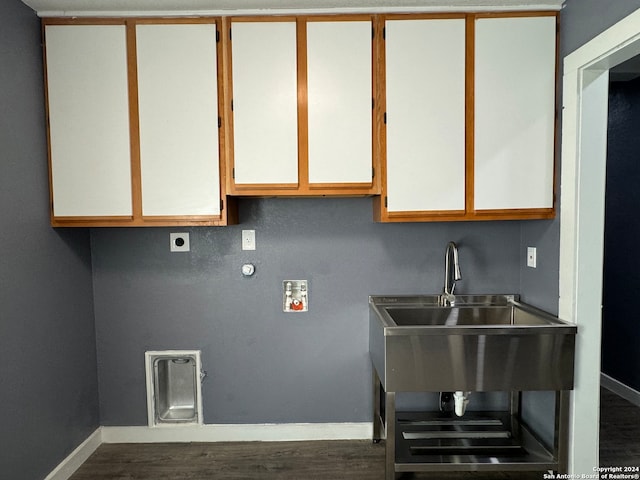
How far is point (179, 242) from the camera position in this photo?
2318mm

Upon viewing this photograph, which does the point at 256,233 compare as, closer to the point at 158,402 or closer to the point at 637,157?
the point at 158,402

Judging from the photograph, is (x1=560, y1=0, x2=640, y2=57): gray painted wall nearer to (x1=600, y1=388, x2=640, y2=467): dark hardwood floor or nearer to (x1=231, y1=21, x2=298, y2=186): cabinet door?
(x1=231, y1=21, x2=298, y2=186): cabinet door

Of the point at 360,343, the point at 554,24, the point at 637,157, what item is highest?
the point at 554,24

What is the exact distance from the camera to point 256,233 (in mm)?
2318

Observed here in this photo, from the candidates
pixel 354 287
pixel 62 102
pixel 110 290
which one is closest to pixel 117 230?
pixel 110 290

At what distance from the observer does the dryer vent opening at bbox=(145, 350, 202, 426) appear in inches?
92.2

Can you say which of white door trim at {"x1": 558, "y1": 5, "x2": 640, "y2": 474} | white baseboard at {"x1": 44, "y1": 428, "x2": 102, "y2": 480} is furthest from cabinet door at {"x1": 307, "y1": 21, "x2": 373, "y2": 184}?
white baseboard at {"x1": 44, "y1": 428, "x2": 102, "y2": 480}

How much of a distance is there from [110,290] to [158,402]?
2.51 feet

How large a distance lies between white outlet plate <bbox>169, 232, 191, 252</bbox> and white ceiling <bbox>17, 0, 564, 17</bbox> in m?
1.19

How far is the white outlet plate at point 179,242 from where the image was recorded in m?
2.31

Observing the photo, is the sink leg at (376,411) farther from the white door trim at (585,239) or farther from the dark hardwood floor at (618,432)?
the dark hardwood floor at (618,432)

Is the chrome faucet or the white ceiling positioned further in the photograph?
the chrome faucet

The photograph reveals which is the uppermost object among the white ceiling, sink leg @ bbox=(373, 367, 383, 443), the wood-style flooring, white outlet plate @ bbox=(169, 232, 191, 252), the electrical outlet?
the white ceiling

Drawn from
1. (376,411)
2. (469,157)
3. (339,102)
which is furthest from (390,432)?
(339,102)
